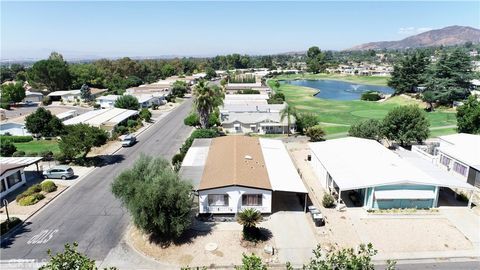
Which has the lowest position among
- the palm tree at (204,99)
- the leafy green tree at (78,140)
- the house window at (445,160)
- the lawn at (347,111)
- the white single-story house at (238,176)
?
the lawn at (347,111)

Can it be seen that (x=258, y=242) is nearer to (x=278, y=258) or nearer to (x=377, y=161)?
(x=278, y=258)

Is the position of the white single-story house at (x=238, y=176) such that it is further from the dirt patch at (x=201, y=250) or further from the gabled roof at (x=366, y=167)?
the gabled roof at (x=366, y=167)

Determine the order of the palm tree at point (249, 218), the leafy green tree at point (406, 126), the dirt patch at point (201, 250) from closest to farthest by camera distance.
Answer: the dirt patch at point (201, 250)
the palm tree at point (249, 218)
the leafy green tree at point (406, 126)

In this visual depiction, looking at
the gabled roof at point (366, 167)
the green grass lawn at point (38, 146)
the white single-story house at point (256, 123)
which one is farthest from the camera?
the white single-story house at point (256, 123)

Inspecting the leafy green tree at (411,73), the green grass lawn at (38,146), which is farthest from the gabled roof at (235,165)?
the leafy green tree at (411,73)

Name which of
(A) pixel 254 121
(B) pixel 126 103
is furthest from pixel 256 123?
(B) pixel 126 103

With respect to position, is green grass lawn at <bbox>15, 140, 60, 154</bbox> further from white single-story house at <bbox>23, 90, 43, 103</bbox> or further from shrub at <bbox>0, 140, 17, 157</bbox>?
white single-story house at <bbox>23, 90, 43, 103</bbox>

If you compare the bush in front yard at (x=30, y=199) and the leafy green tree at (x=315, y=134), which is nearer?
the bush in front yard at (x=30, y=199)
